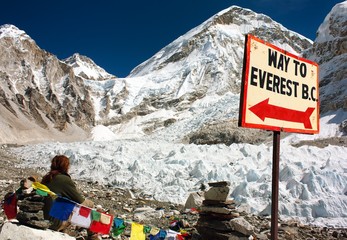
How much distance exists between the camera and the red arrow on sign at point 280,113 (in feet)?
11.1

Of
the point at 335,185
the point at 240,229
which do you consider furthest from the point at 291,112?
the point at 335,185

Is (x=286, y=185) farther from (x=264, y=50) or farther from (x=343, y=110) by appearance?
(x=343, y=110)

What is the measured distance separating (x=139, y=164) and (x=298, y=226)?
310 inches

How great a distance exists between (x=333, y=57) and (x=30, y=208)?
146ft

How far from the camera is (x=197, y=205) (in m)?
10.0

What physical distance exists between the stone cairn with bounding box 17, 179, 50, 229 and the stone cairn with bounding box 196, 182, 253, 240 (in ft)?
9.63

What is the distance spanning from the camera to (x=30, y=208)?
428cm

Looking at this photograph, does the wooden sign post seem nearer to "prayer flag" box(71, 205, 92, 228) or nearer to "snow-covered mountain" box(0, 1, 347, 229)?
"prayer flag" box(71, 205, 92, 228)

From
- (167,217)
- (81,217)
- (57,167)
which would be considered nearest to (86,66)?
(167,217)

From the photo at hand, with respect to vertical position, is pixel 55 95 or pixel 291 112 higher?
pixel 55 95

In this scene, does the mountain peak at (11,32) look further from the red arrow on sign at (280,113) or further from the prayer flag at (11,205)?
the red arrow on sign at (280,113)

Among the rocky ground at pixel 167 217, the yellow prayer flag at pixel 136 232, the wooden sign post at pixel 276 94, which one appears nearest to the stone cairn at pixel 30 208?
the yellow prayer flag at pixel 136 232

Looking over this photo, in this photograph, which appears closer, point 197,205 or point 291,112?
point 291,112

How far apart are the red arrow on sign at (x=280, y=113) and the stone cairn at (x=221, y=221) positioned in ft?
8.10
